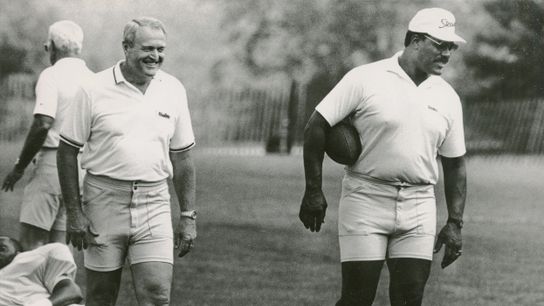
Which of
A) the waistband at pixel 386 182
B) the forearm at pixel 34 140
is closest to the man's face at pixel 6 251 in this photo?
the forearm at pixel 34 140

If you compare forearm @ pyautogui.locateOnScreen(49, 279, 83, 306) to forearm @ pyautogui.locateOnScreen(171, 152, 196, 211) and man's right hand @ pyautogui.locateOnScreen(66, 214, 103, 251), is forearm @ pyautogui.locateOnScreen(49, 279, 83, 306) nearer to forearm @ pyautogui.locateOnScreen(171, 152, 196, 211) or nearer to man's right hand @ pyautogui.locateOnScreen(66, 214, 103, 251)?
man's right hand @ pyautogui.locateOnScreen(66, 214, 103, 251)

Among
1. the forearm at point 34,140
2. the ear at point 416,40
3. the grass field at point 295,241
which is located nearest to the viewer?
the ear at point 416,40

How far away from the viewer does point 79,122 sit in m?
5.27

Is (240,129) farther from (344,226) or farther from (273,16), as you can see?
(344,226)

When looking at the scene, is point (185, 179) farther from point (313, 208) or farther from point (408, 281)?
point (408, 281)

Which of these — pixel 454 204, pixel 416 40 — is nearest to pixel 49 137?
pixel 416 40

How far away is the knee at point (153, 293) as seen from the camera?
17.2ft

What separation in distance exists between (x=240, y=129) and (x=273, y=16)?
2572 millimetres

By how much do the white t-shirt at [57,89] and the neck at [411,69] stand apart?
222cm

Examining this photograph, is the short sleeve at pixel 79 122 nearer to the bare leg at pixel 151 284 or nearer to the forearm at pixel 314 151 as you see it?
the bare leg at pixel 151 284

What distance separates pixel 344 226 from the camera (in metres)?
5.66

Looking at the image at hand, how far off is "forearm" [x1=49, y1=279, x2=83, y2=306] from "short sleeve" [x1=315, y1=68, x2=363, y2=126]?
1628mm

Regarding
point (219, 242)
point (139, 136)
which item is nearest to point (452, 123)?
point (139, 136)

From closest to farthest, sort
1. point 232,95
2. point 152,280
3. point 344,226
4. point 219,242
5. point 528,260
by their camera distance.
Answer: point 152,280, point 344,226, point 528,260, point 219,242, point 232,95
